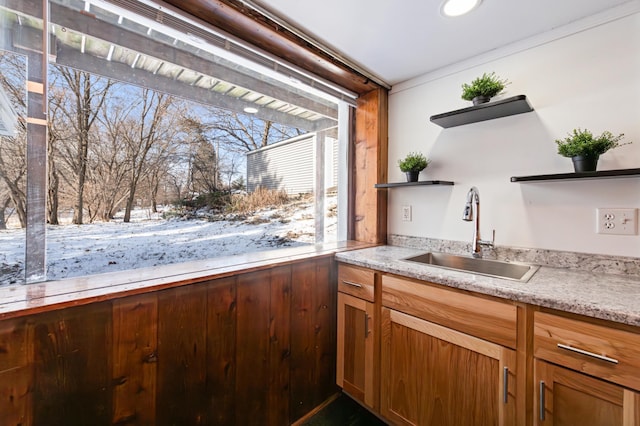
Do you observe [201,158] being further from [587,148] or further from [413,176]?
[587,148]

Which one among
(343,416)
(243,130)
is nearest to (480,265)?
(343,416)

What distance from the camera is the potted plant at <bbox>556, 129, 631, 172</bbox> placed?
3.87ft

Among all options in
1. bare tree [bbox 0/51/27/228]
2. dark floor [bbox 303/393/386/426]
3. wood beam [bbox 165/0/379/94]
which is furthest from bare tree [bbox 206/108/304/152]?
dark floor [bbox 303/393/386/426]

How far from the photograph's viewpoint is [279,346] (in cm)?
142

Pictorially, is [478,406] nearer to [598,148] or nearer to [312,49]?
[598,148]

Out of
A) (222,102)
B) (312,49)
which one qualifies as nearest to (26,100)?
(222,102)

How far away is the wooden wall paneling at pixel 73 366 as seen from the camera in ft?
2.76

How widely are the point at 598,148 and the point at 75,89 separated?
217cm

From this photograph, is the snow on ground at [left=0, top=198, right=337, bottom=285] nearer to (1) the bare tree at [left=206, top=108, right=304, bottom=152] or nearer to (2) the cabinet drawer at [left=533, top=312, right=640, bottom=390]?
(1) the bare tree at [left=206, top=108, right=304, bottom=152]

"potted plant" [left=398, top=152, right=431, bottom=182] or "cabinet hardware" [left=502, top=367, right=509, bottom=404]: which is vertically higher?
"potted plant" [left=398, top=152, right=431, bottom=182]

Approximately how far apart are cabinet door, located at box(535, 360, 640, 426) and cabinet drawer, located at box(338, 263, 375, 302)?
73 centimetres

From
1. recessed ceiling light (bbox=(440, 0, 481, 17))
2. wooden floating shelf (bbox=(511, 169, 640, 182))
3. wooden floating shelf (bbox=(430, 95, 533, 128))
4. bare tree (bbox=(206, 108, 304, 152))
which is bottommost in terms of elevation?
wooden floating shelf (bbox=(511, 169, 640, 182))

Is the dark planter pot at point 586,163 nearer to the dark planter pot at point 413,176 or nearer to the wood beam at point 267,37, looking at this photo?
the dark planter pot at point 413,176

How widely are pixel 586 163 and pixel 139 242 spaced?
2018mm
